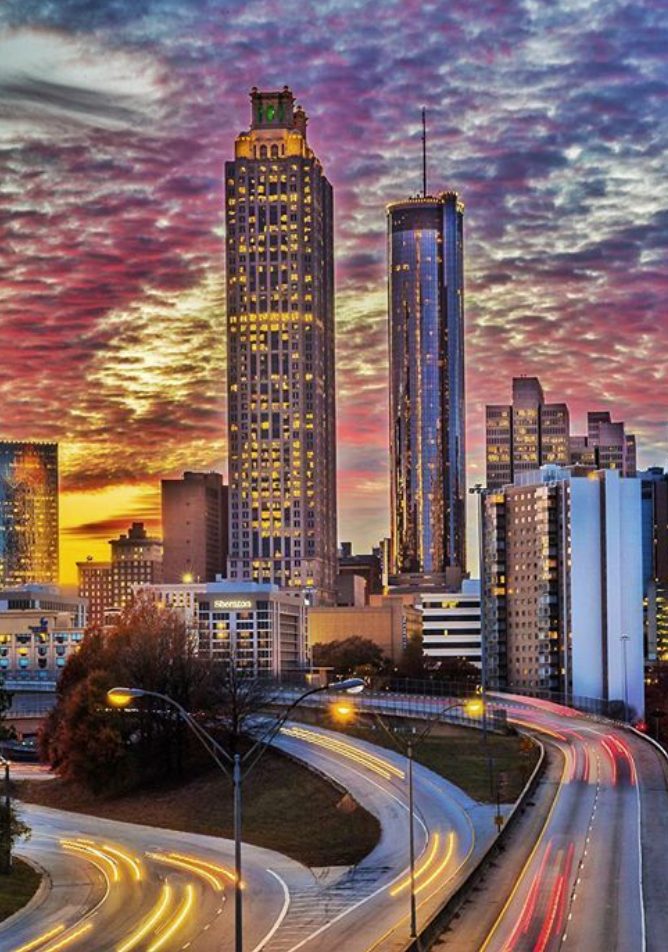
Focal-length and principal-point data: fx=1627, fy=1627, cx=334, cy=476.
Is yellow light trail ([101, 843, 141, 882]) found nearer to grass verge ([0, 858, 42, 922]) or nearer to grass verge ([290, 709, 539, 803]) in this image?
grass verge ([0, 858, 42, 922])

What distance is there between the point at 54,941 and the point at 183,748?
75.9 meters

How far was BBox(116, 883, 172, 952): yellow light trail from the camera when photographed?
7300cm

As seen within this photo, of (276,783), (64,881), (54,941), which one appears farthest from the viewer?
(276,783)

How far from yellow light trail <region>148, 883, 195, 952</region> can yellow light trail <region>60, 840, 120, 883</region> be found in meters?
8.59

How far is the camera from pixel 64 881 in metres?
95.3

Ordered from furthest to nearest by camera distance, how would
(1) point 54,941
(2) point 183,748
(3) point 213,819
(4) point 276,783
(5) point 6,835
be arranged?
(2) point 183,748, (4) point 276,783, (3) point 213,819, (5) point 6,835, (1) point 54,941

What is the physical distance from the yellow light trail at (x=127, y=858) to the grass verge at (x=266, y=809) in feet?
27.8

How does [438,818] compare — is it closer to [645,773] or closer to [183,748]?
[645,773]

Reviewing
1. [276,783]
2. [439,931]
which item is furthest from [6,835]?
[276,783]

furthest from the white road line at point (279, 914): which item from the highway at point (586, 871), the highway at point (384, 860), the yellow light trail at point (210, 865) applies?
the highway at point (586, 871)

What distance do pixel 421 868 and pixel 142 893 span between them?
15543 mm

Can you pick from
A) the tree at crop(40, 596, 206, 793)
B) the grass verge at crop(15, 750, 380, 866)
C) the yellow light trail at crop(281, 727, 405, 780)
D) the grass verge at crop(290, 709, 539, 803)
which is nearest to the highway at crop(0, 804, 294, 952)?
the grass verge at crop(15, 750, 380, 866)

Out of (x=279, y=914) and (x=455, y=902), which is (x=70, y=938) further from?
(x=455, y=902)

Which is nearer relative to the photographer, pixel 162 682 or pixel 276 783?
pixel 276 783
